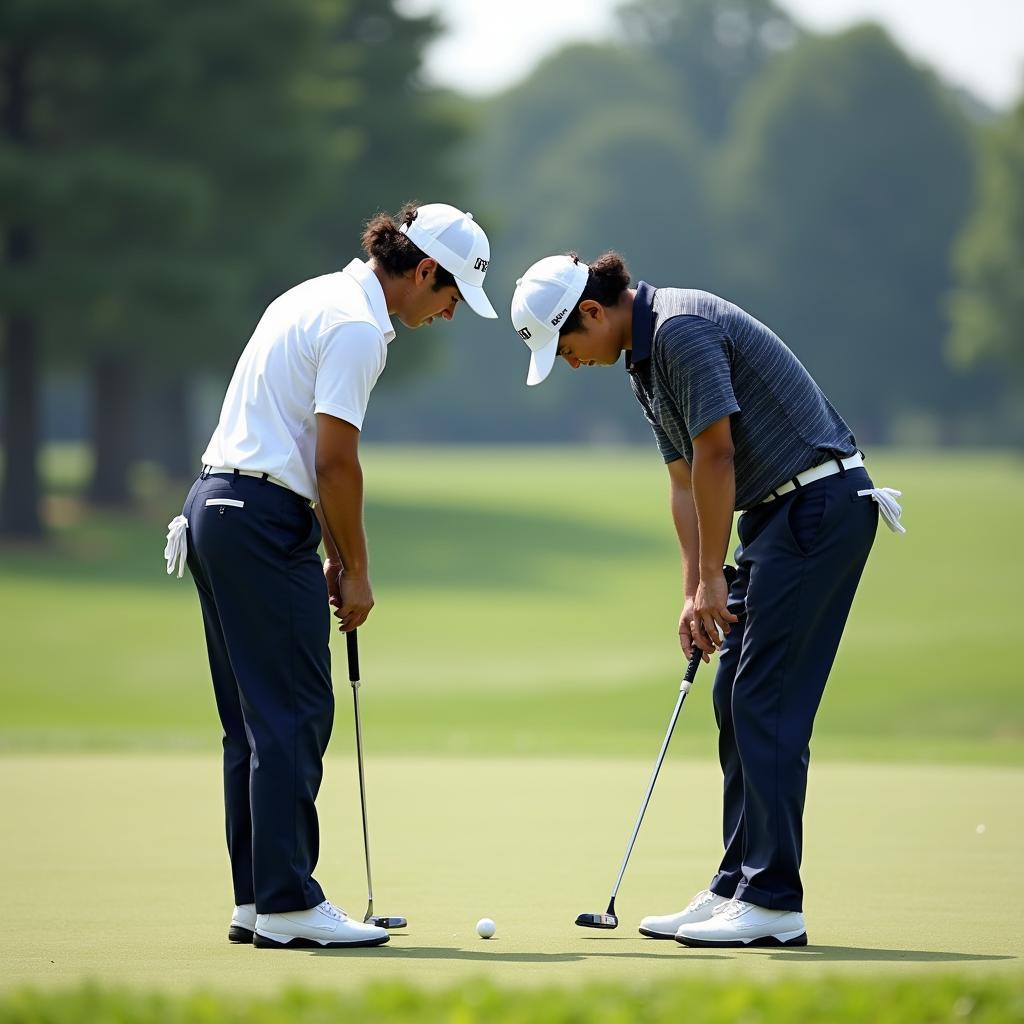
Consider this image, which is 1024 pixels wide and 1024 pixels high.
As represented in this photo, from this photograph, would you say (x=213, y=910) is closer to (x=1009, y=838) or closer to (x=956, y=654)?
(x=1009, y=838)

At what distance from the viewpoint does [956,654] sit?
59.4 feet

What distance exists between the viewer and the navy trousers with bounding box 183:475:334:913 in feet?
14.7

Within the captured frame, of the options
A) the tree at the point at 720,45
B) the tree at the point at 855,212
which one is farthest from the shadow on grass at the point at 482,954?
the tree at the point at 720,45

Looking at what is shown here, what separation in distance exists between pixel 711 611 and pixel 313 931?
4.28 ft

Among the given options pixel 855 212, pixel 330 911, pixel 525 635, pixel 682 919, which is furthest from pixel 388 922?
pixel 855 212

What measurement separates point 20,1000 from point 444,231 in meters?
2.34

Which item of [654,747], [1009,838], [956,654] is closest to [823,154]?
[956,654]

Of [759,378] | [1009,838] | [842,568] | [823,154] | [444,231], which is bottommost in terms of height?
[1009,838]

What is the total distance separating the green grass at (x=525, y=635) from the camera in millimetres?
14047

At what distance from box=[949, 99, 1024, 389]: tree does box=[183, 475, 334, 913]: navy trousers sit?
1877 inches

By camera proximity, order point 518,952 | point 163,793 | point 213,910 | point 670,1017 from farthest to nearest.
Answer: point 163,793 → point 213,910 → point 518,952 → point 670,1017

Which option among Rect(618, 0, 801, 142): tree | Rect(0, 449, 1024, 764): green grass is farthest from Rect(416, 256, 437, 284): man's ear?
Rect(618, 0, 801, 142): tree

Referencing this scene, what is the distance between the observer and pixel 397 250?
4.71m

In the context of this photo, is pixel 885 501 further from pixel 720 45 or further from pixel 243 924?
pixel 720 45
